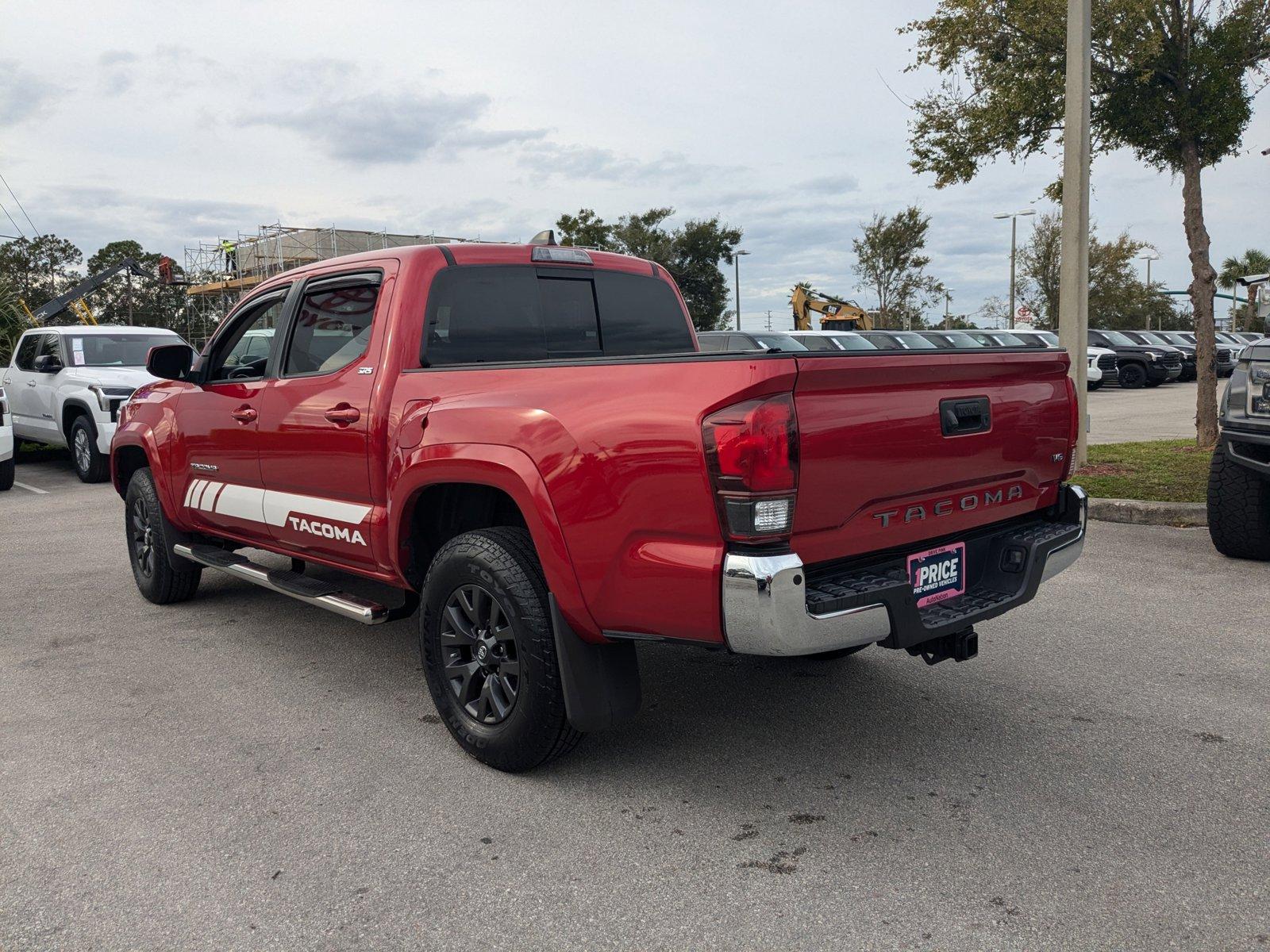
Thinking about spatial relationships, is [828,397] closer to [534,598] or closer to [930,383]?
[930,383]

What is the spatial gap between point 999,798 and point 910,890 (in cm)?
70

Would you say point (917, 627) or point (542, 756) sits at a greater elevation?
point (917, 627)

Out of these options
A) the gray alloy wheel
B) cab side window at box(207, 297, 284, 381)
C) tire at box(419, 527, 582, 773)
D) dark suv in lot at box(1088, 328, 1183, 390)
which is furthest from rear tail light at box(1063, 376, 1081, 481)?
dark suv in lot at box(1088, 328, 1183, 390)

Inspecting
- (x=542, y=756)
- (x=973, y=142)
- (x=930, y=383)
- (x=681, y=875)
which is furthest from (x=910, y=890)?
(x=973, y=142)

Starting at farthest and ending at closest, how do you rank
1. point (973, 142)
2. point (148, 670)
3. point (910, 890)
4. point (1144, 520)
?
point (973, 142) → point (1144, 520) → point (148, 670) → point (910, 890)

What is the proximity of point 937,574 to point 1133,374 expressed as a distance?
27299 millimetres

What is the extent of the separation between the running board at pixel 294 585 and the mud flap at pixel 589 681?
113 cm

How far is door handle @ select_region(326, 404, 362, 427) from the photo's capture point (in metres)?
4.18

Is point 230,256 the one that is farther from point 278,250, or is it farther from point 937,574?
point 937,574

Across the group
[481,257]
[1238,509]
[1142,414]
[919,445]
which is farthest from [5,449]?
[1142,414]

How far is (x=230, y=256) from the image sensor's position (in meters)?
47.5

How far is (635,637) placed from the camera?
3.19 metres

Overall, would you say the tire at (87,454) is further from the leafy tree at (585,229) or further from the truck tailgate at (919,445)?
the leafy tree at (585,229)

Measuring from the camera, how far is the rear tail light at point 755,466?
2807mm
